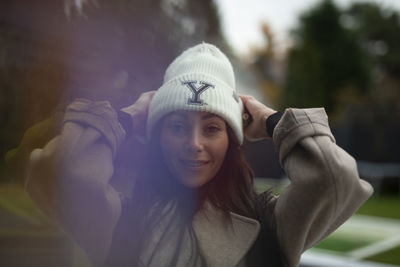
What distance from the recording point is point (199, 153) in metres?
1.13

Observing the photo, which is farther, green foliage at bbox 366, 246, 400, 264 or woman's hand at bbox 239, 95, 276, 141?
green foliage at bbox 366, 246, 400, 264

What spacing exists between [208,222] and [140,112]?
1.23ft

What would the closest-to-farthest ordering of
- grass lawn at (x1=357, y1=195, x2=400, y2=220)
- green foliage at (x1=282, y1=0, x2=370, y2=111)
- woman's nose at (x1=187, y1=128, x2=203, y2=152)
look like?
1. woman's nose at (x1=187, y1=128, x2=203, y2=152)
2. green foliage at (x1=282, y1=0, x2=370, y2=111)
3. grass lawn at (x1=357, y1=195, x2=400, y2=220)

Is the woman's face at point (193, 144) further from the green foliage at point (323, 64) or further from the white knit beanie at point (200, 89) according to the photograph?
the green foliage at point (323, 64)

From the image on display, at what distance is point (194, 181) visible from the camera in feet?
3.85

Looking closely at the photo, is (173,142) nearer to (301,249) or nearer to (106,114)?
(106,114)

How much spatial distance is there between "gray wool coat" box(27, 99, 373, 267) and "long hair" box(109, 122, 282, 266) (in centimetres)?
2

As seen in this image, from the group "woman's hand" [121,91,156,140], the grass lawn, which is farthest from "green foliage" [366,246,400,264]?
"woman's hand" [121,91,156,140]

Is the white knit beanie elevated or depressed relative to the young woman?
elevated

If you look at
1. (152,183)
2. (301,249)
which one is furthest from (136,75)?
(301,249)

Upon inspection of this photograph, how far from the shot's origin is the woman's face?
113 centimetres

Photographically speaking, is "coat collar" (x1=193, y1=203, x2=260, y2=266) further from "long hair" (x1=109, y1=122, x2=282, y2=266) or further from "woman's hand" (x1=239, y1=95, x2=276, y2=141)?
"woman's hand" (x1=239, y1=95, x2=276, y2=141)

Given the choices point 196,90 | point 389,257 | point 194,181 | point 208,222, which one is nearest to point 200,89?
point 196,90

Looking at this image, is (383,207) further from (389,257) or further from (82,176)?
(82,176)
